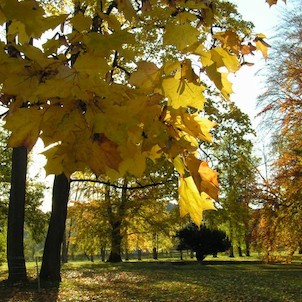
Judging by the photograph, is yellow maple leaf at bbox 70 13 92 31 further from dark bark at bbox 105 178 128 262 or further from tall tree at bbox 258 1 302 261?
dark bark at bbox 105 178 128 262

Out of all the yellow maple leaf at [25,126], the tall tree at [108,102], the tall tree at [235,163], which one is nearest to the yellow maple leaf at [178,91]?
the tall tree at [108,102]

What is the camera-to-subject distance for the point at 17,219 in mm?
10867

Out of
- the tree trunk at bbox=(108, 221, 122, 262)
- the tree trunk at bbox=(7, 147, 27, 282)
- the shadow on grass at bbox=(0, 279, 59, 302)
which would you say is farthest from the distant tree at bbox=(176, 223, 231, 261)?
the shadow on grass at bbox=(0, 279, 59, 302)

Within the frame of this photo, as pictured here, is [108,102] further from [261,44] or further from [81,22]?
[261,44]

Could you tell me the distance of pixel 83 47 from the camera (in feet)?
3.43

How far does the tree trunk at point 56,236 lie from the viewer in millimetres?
10477

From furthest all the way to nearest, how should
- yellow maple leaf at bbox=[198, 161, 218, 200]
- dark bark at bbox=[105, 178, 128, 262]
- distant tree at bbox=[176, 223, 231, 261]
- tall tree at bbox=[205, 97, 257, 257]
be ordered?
dark bark at bbox=[105, 178, 128, 262]
distant tree at bbox=[176, 223, 231, 261]
tall tree at bbox=[205, 97, 257, 257]
yellow maple leaf at bbox=[198, 161, 218, 200]

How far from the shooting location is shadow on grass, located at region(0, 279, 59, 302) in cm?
783

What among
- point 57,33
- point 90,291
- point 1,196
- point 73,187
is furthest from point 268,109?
point 1,196

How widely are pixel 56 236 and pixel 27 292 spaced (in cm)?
219

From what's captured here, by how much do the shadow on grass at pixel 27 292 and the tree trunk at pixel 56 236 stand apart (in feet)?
1.65

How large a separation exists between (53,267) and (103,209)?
16612mm

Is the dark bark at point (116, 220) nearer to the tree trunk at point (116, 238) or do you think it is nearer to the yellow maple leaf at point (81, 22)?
the tree trunk at point (116, 238)

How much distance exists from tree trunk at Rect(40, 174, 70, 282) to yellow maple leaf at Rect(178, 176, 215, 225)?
9776 mm
